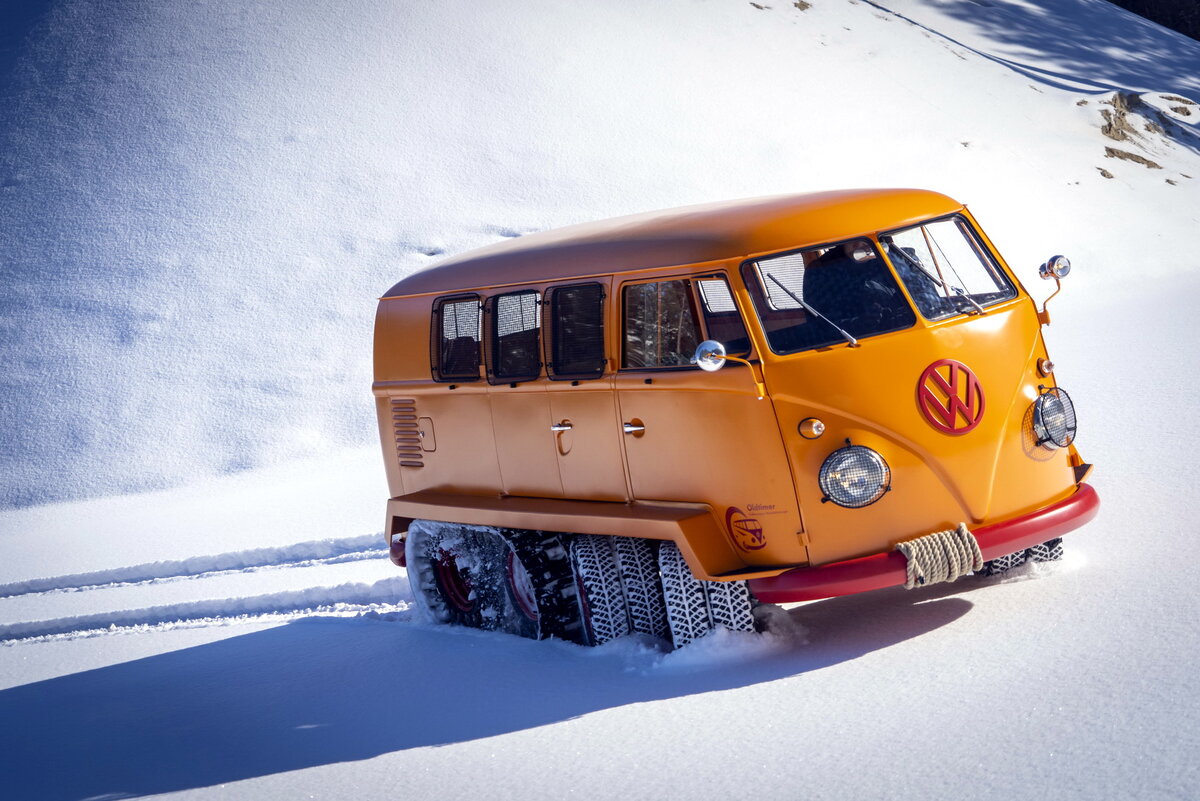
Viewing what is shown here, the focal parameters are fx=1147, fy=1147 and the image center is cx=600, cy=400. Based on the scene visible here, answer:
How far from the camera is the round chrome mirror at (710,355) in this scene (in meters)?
5.68

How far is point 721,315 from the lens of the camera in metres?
6.11

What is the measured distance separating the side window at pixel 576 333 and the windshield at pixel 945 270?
5.51ft

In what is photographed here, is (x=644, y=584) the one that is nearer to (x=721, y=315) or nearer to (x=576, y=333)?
(x=576, y=333)

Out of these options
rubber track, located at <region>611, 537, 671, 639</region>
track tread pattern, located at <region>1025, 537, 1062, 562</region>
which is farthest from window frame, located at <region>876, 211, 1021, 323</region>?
rubber track, located at <region>611, 537, 671, 639</region>

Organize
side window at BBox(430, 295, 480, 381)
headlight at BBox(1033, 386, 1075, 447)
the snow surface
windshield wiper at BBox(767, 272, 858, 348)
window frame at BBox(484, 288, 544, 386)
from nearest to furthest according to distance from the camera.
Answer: the snow surface < windshield wiper at BBox(767, 272, 858, 348) < headlight at BBox(1033, 386, 1075, 447) < window frame at BBox(484, 288, 544, 386) < side window at BBox(430, 295, 480, 381)

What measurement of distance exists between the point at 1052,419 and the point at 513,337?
3.23 metres

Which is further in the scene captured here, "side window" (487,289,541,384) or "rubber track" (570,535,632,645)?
"side window" (487,289,541,384)

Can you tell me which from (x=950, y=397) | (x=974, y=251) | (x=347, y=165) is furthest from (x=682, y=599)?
(x=347, y=165)

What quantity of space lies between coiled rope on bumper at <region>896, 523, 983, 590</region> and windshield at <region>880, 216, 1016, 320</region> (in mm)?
1171

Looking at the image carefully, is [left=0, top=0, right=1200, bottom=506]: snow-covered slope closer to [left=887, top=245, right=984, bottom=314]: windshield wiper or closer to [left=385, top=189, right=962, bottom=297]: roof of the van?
[left=385, top=189, right=962, bottom=297]: roof of the van

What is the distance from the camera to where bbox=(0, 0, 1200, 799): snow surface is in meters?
5.38

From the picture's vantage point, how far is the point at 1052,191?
81.9ft

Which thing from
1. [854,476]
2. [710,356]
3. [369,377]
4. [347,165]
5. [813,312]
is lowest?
[854,476]

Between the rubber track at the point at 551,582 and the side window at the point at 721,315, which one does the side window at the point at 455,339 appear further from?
the side window at the point at 721,315
